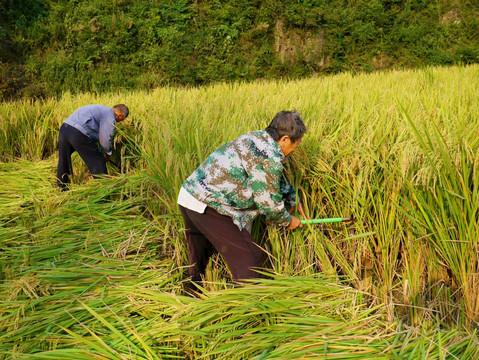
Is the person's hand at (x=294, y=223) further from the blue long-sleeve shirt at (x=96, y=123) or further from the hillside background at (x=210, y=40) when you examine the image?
the hillside background at (x=210, y=40)

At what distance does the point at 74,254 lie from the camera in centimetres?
232

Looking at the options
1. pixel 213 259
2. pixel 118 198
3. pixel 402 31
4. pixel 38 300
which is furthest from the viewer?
pixel 402 31

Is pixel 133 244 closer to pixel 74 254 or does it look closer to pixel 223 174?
pixel 74 254

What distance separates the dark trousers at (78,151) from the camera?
12.5 feet

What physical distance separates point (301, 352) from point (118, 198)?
6.83 feet

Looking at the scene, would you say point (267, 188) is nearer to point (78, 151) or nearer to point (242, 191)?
point (242, 191)

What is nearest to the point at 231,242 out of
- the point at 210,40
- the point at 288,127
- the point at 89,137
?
the point at 288,127

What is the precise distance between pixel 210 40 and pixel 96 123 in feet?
26.6

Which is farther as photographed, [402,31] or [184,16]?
[402,31]

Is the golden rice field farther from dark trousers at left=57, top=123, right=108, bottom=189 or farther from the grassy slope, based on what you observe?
Answer: dark trousers at left=57, top=123, right=108, bottom=189

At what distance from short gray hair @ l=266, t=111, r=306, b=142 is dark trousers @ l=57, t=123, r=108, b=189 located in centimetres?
238

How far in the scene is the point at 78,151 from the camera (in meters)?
3.86

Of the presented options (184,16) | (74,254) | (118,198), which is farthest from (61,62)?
(74,254)

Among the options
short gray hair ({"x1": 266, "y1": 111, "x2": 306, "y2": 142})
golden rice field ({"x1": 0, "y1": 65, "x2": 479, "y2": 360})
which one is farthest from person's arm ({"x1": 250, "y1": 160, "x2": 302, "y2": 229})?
golden rice field ({"x1": 0, "y1": 65, "x2": 479, "y2": 360})
